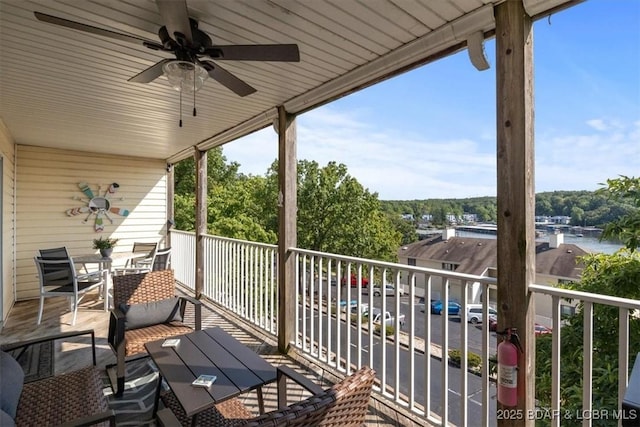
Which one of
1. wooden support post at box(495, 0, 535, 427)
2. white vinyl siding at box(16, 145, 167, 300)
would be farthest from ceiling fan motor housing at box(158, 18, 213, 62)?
white vinyl siding at box(16, 145, 167, 300)

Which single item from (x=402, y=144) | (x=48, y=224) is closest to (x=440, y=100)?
(x=402, y=144)

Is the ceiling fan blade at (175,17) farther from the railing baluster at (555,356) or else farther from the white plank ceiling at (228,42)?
the railing baluster at (555,356)

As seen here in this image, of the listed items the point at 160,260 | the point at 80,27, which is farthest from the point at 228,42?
the point at 160,260

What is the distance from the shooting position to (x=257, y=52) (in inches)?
71.0

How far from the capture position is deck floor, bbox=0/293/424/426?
2547 millimetres

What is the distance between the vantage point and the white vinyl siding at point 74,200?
18.6 feet

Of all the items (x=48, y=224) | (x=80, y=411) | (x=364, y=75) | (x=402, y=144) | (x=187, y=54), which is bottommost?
(x=80, y=411)

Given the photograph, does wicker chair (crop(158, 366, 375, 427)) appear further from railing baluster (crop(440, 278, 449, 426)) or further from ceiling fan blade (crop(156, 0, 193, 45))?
ceiling fan blade (crop(156, 0, 193, 45))

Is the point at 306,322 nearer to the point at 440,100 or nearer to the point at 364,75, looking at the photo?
the point at 364,75

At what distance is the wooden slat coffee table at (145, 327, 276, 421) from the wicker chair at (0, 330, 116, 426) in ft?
1.06

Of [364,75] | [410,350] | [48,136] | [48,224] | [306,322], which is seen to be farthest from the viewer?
[48,224]

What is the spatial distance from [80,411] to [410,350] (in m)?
1.91

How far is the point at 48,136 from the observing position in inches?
199

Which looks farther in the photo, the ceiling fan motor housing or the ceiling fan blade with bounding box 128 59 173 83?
the ceiling fan blade with bounding box 128 59 173 83
